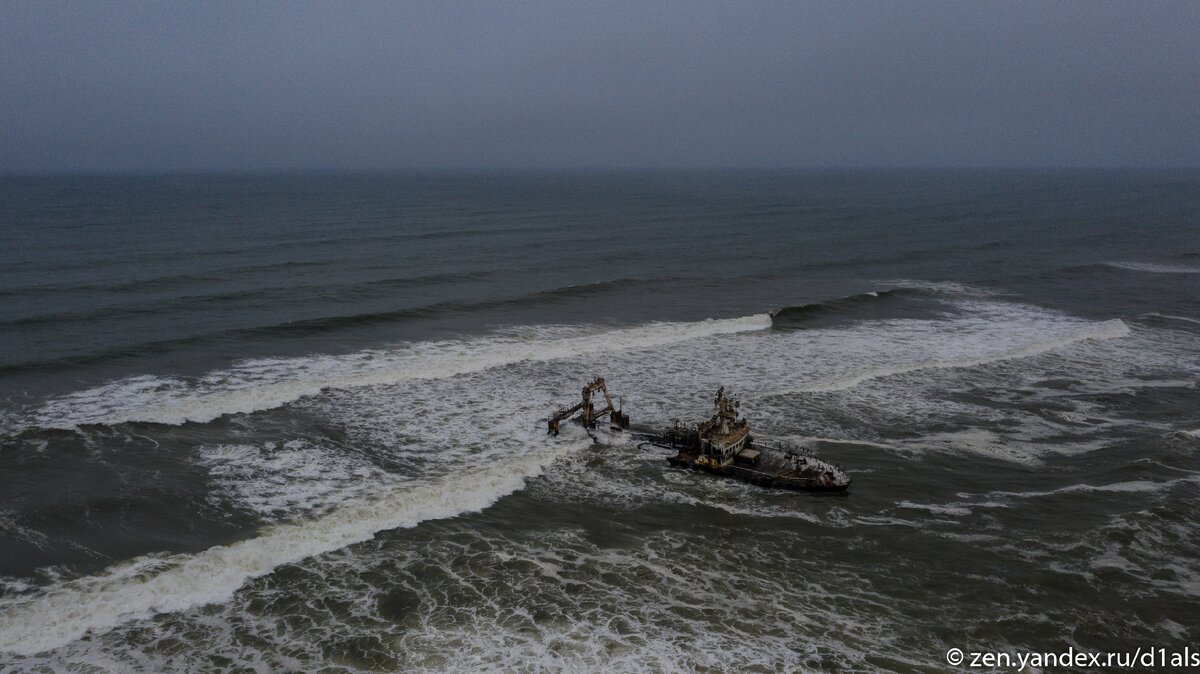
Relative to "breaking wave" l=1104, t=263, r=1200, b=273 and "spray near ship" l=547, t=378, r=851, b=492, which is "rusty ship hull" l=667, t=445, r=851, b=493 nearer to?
"spray near ship" l=547, t=378, r=851, b=492

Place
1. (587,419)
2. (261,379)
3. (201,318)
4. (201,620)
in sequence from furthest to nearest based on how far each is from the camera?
(201,318) → (261,379) → (587,419) → (201,620)

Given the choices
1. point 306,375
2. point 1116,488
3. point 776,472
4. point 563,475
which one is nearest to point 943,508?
point 776,472

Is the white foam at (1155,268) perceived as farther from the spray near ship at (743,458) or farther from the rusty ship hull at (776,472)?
the rusty ship hull at (776,472)

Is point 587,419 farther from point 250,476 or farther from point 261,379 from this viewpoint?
point 261,379

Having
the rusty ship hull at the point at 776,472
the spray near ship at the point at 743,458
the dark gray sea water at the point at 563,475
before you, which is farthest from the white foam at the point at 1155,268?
the rusty ship hull at the point at 776,472

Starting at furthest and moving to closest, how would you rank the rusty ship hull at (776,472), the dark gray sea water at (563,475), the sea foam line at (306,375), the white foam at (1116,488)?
1. the sea foam line at (306,375)
2. the white foam at (1116,488)
3. the rusty ship hull at (776,472)
4. the dark gray sea water at (563,475)

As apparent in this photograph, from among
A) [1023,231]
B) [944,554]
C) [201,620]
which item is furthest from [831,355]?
[1023,231]

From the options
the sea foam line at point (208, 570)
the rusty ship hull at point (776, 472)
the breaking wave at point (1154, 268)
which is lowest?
the sea foam line at point (208, 570)
